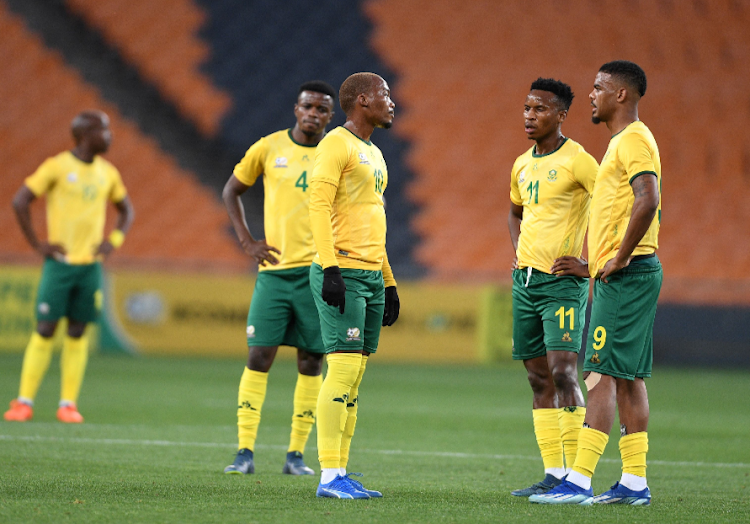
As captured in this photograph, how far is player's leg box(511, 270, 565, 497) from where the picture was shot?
204 inches

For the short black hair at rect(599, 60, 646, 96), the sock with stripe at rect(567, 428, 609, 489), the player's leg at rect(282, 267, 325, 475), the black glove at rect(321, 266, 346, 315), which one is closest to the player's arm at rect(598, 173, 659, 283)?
the short black hair at rect(599, 60, 646, 96)

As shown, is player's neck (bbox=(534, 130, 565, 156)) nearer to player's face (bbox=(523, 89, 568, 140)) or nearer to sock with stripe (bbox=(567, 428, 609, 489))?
player's face (bbox=(523, 89, 568, 140))

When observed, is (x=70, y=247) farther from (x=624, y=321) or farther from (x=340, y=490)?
(x=624, y=321)

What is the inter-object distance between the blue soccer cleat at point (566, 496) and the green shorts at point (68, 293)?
184 inches

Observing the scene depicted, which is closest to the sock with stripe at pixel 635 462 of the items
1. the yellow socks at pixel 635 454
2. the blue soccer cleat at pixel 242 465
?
the yellow socks at pixel 635 454

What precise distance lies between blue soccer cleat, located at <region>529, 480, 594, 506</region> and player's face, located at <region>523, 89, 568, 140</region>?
176 centimetres

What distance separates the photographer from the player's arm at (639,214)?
4637mm

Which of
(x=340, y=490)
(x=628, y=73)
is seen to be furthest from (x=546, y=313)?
(x=340, y=490)

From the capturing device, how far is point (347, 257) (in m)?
4.88

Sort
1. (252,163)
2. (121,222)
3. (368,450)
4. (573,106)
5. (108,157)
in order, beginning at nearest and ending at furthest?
(252,163) < (368,450) < (121,222) < (108,157) < (573,106)

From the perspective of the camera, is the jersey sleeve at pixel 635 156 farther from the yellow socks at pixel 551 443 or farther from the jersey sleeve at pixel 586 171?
the yellow socks at pixel 551 443

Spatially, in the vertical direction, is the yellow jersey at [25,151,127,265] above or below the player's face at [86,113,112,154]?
below

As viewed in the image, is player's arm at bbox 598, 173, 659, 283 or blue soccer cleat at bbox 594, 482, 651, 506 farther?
blue soccer cleat at bbox 594, 482, 651, 506

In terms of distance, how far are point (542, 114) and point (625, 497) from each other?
192cm
